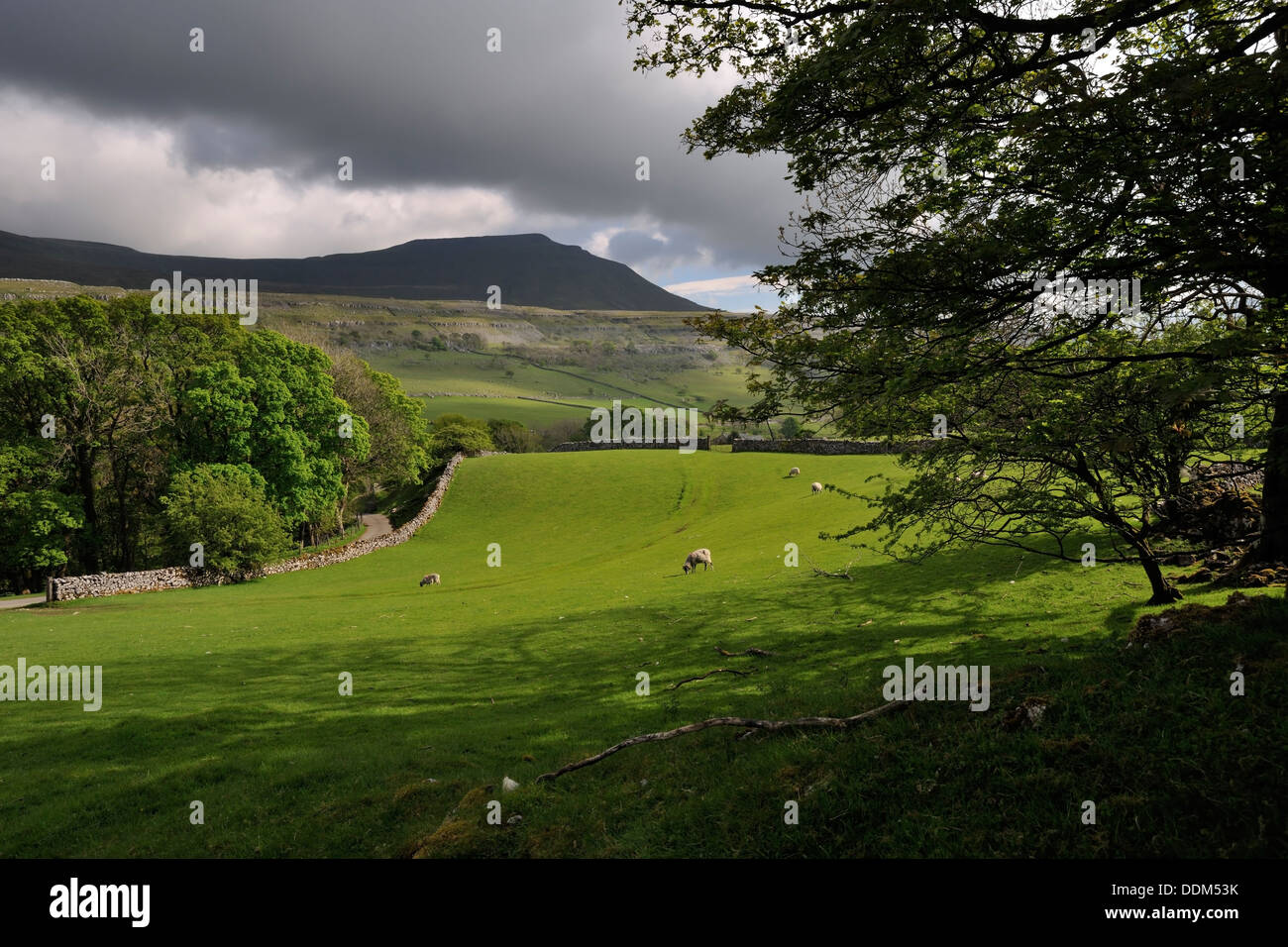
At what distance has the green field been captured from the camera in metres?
5.54

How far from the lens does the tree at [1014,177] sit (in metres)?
5.42

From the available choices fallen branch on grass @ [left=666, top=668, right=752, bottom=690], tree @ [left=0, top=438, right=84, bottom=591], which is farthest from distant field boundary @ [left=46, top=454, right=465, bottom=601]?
fallen branch on grass @ [left=666, top=668, right=752, bottom=690]

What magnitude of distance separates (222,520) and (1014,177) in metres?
42.9

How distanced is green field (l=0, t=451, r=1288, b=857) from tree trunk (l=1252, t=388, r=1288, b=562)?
3.93 ft

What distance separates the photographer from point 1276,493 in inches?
375

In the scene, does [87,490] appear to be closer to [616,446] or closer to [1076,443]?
[1076,443]

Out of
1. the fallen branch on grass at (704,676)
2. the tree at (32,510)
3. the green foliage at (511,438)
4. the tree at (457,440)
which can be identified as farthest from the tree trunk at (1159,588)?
the green foliage at (511,438)

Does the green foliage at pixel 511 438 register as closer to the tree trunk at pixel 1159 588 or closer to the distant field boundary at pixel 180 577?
the distant field boundary at pixel 180 577

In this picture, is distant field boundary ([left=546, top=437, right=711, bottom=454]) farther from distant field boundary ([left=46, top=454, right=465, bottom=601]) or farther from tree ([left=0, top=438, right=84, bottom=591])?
tree ([left=0, top=438, right=84, bottom=591])

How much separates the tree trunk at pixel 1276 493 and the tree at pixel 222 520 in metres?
44.1

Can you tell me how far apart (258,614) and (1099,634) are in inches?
1165

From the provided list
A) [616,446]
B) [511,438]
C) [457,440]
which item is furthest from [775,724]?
[511,438]

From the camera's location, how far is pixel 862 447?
58656 millimetres

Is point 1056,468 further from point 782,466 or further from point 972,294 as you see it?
point 782,466
